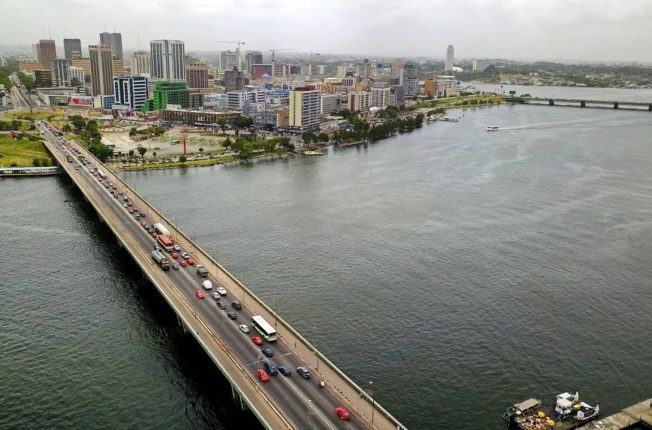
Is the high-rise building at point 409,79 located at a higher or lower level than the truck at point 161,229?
higher

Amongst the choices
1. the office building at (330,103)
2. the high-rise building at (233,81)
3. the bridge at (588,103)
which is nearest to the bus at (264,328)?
the office building at (330,103)

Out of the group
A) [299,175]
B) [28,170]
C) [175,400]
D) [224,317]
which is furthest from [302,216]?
[28,170]

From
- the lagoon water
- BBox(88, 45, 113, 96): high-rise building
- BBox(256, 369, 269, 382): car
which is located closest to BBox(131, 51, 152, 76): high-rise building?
BBox(88, 45, 113, 96): high-rise building

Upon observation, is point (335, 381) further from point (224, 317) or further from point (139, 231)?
point (139, 231)

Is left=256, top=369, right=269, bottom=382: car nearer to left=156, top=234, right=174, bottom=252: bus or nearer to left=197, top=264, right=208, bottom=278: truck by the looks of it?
left=197, top=264, right=208, bottom=278: truck

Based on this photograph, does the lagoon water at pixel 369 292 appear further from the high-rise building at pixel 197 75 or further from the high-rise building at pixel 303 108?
the high-rise building at pixel 197 75

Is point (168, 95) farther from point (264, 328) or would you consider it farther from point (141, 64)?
point (264, 328)

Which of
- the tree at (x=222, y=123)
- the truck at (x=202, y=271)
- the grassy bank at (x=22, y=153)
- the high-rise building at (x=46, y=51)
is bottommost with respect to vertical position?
the truck at (x=202, y=271)
